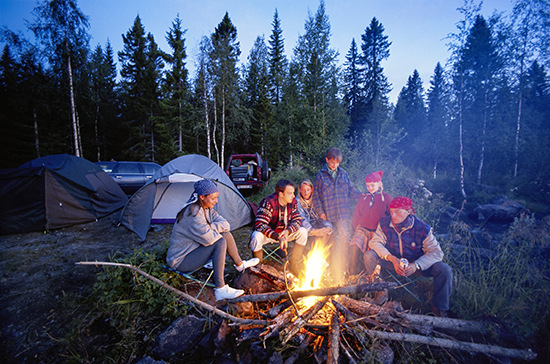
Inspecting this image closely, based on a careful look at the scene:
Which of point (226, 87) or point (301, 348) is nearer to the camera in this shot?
point (301, 348)

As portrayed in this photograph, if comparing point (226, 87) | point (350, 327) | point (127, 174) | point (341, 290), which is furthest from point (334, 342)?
point (226, 87)

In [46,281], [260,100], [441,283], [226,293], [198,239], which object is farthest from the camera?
[260,100]

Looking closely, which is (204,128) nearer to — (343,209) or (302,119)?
(302,119)

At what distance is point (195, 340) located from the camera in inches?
87.4

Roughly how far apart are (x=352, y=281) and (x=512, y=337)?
1.46 m

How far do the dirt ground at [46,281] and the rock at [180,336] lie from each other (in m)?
0.92

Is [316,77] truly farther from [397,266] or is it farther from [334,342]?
[334,342]

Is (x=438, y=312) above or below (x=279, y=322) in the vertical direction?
below

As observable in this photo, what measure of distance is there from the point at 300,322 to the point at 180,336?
1244 millimetres

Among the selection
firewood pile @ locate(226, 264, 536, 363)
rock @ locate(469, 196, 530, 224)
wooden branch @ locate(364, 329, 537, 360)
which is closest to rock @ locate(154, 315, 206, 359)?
firewood pile @ locate(226, 264, 536, 363)

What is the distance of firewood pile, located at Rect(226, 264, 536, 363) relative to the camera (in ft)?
6.20

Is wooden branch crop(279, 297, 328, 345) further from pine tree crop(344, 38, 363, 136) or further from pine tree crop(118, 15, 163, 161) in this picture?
pine tree crop(344, 38, 363, 136)

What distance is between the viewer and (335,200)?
3729 millimetres

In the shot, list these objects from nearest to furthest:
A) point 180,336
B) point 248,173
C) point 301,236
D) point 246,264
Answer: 1. point 180,336
2. point 246,264
3. point 301,236
4. point 248,173
